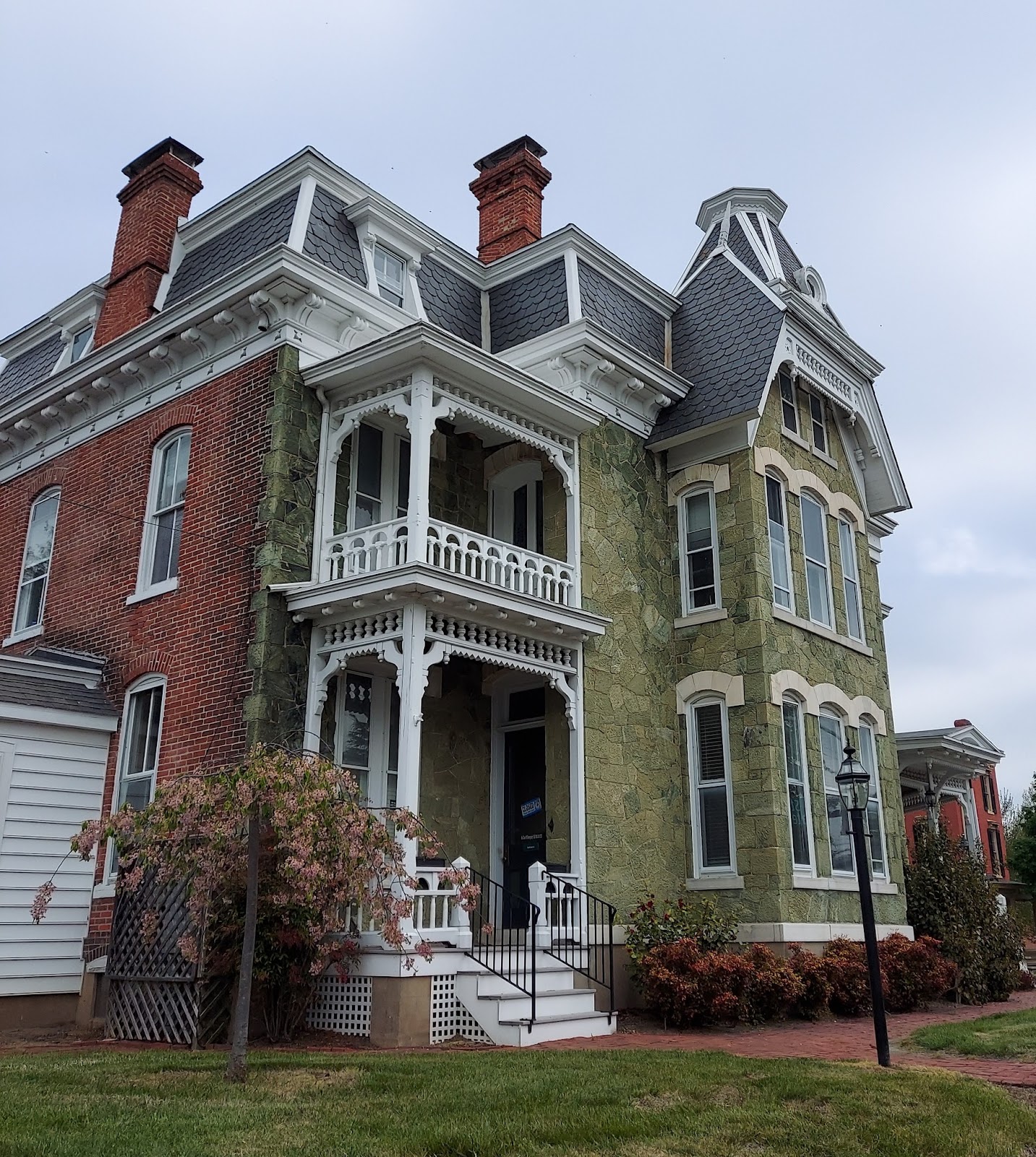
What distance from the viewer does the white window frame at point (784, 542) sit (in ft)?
52.4

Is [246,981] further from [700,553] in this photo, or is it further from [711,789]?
[700,553]

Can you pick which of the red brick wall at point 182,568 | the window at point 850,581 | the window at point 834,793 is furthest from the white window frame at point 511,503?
the window at point 850,581

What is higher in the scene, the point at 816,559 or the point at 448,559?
the point at 816,559

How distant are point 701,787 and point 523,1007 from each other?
5160mm

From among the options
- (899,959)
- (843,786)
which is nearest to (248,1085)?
(843,786)

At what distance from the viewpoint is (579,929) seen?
1262 centimetres

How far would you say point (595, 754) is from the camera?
1382cm

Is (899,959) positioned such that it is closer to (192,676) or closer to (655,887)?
(655,887)

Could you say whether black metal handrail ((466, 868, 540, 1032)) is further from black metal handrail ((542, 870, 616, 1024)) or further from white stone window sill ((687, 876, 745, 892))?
white stone window sill ((687, 876, 745, 892))

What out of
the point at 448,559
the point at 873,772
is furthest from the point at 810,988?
the point at 448,559

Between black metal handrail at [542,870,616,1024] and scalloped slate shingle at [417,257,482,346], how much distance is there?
7991 mm

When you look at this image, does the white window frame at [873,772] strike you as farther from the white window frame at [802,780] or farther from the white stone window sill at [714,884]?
the white stone window sill at [714,884]

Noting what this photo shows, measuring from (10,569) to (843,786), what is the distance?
12.5 metres

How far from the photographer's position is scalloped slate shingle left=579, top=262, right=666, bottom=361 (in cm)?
1636
